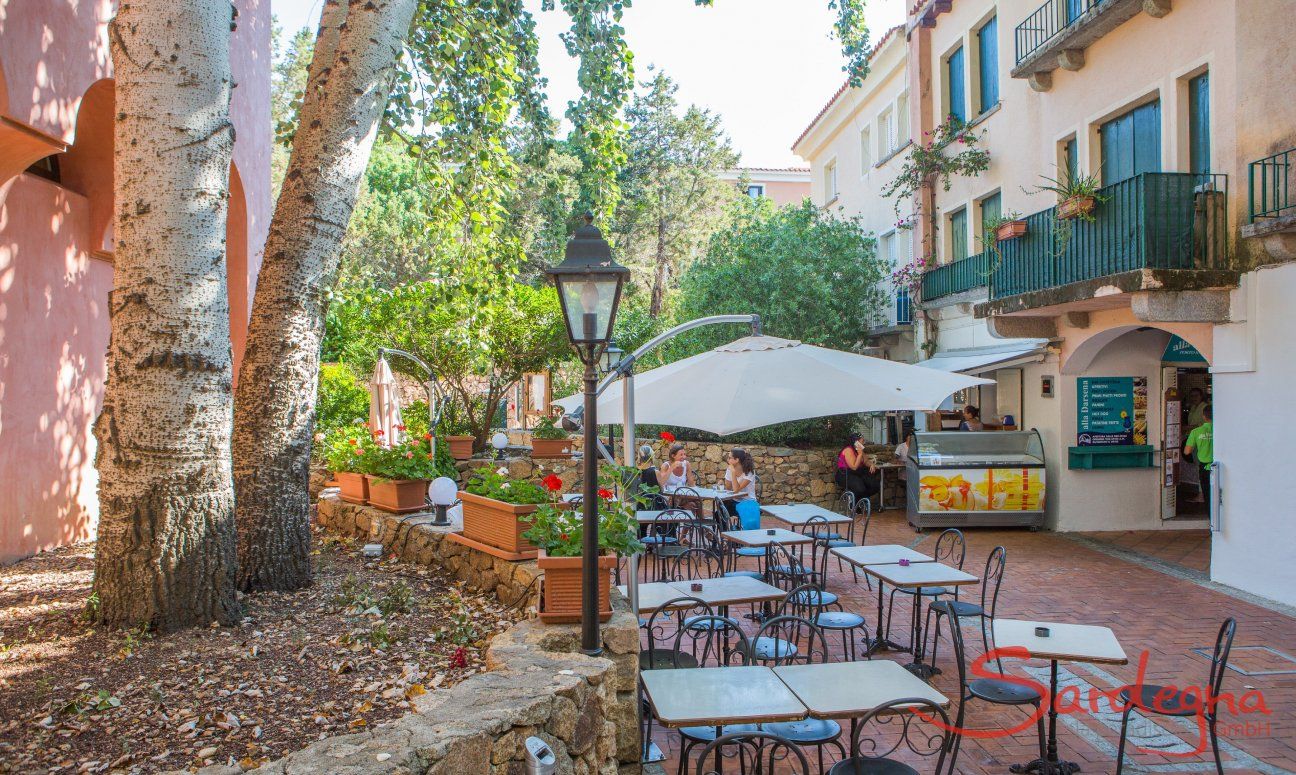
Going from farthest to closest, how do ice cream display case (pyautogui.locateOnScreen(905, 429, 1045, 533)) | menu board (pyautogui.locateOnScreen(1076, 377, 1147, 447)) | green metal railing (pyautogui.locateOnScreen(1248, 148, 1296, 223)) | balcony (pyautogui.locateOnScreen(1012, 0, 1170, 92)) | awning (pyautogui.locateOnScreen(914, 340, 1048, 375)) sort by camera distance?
awning (pyautogui.locateOnScreen(914, 340, 1048, 375)) → ice cream display case (pyautogui.locateOnScreen(905, 429, 1045, 533)) → menu board (pyautogui.locateOnScreen(1076, 377, 1147, 447)) → balcony (pyautogui.locateOnScreen(1012, 0, 1170, 92)) → green metal railing (pyautogui.locateOnScreen(1248, 148, 1296, 223))

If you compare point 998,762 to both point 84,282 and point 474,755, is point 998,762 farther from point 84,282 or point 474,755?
point 84,282

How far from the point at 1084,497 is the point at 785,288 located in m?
6.50

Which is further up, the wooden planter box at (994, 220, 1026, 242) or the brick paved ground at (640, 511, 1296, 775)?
the wooden planter box at (994, 220, 1026, 242)

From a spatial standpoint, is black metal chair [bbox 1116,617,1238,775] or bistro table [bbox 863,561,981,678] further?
bistro table [bbox 863,561,981,678]

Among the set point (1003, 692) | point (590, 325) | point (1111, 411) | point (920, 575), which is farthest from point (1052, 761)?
point (1111, 411)

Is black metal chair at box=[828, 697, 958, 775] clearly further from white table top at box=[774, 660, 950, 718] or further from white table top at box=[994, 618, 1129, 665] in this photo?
white table top at box=[994, 618, 1129, 665]

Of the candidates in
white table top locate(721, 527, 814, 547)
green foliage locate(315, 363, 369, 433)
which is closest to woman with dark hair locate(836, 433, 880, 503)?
white table top locate(721, 527, 814, 547)

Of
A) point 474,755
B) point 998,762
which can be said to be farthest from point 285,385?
point 998,762

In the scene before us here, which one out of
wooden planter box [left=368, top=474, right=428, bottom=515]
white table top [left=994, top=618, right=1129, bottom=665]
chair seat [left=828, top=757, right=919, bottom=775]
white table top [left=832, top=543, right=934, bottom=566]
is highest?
wooden planter box [left=368, top=474, right=428, bottom=515]

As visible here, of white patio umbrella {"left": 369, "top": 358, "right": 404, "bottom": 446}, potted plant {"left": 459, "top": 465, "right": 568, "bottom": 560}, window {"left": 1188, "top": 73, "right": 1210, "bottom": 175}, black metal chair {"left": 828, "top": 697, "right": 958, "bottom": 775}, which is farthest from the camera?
white patio umbrella {"left": 369, "top": 358, "right": 404, "bottom": 446}

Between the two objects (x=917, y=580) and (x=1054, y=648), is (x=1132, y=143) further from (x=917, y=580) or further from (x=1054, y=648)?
(x=1054, y=648)

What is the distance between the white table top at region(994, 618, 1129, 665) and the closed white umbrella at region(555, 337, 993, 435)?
258 centimetres

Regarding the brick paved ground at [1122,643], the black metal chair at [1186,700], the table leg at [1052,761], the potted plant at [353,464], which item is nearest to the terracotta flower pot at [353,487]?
the potted plant at [353,464]

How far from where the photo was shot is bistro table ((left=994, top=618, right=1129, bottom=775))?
14.1 feet
